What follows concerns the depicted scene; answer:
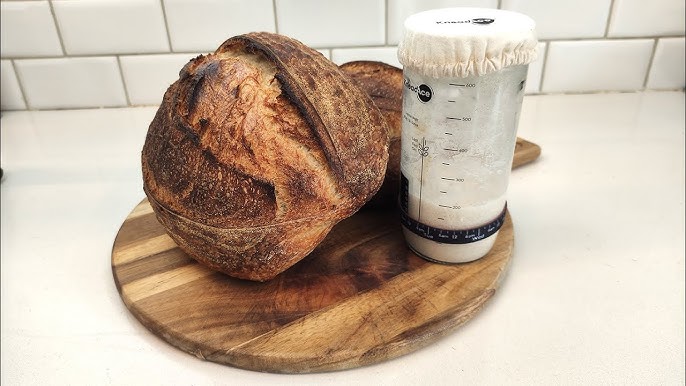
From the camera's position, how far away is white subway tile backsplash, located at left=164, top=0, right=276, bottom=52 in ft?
4.06

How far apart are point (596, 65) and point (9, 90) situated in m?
1.53

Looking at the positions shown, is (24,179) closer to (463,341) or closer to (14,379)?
(14,379)

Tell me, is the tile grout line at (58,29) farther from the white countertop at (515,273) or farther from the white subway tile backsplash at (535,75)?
the white subway tile backsplash at (535,75)

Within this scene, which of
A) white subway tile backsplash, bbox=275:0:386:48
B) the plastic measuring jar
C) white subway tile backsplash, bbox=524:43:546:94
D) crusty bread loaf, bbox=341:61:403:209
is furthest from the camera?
white subway tile backsplash, bbox=524:43:546:94

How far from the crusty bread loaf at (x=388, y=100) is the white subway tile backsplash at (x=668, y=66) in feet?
2.75

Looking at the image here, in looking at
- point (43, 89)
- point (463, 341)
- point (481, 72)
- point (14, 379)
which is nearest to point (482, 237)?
point (463, 341)

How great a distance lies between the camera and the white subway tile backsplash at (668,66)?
132cm

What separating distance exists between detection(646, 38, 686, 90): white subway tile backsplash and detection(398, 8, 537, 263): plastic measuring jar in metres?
0.86

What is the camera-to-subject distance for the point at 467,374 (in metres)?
0.66

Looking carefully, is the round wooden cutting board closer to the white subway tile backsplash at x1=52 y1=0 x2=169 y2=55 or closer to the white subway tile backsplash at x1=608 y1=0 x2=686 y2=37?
the white subway tile backsplash at x1=52 y1=0 x2=169 y2=55

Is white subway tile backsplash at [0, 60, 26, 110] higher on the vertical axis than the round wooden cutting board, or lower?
higher

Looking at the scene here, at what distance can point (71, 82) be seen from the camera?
1.36 meters

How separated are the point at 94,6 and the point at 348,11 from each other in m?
0.60

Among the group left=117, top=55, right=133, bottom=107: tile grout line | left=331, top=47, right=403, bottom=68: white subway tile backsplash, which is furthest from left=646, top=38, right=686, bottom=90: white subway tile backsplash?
left=117, top=55, right=133, bottom=107: tile grout line
